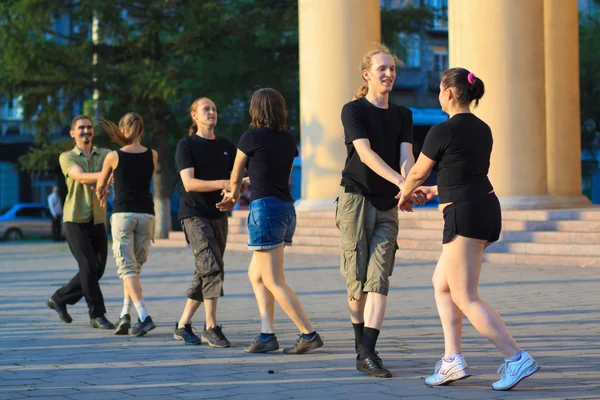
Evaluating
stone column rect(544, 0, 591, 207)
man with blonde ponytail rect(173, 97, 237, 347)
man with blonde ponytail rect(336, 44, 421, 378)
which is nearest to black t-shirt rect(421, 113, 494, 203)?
man with blonde ponytail rect(336, 44, 421, 378)

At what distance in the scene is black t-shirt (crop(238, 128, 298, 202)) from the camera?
786cm

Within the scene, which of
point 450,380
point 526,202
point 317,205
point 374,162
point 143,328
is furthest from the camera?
point 317,205

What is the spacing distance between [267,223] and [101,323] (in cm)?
272

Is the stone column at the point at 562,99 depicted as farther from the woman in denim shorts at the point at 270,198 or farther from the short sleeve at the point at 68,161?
the woman in denim shorts at the point at 270,198

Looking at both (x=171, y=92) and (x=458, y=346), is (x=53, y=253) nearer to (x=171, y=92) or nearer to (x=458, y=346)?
(x=171, y=92)

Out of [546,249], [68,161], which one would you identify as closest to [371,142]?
[68,161]

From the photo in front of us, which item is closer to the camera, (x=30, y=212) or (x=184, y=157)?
(x=184, y=157)

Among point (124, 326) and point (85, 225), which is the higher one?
point (85, 225)

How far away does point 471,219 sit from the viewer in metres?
6.30

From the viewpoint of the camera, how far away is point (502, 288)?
40.5 ft

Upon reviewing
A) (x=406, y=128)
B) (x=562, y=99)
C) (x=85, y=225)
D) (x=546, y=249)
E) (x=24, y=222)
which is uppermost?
(x=562, y=99)

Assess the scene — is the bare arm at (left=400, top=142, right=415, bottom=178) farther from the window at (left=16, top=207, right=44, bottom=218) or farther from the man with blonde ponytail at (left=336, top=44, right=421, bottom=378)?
the window at (left=16, top=207, right=44, bottom=218)

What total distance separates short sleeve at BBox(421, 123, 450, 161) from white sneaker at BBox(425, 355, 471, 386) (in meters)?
1.21

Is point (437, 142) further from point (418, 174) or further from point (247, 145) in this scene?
point (247, 145)
